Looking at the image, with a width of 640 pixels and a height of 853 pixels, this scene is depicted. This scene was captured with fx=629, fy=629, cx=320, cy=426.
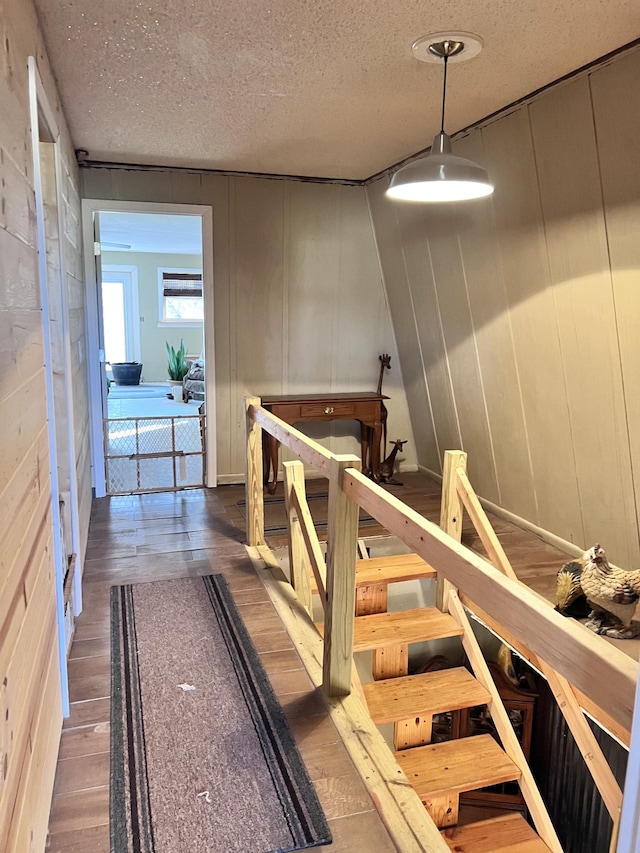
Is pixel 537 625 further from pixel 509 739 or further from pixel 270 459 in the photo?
pixel 270 459

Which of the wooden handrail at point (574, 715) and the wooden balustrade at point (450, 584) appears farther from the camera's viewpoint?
the wooden handrail at point (574, 715)

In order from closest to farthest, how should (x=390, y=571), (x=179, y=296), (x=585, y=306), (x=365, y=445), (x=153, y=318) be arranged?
1. (x=585, y=306)
2. (x=390, y=571)
3. (x=365, y=445)
4. (x=153, y=318)
5. (x=179, y=296)

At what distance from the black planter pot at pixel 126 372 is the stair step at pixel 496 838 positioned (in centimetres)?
935

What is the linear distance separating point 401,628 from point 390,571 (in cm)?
32

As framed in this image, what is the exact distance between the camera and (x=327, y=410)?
4.49 metres

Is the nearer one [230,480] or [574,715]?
[574,715]

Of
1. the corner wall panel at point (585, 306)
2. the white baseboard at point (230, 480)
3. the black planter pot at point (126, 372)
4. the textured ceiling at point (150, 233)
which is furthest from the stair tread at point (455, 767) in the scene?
the black planter pot at point (126, 372)

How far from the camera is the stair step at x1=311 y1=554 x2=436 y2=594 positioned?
2.99 metres

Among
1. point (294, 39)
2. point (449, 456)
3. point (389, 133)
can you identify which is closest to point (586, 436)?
point (449, 456)

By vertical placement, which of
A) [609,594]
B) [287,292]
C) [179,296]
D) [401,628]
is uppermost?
[179,296]

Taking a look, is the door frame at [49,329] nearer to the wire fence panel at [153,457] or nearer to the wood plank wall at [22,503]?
the wood plank wall at [22,503]

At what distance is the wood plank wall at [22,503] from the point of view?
1182 mm

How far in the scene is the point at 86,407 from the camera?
4082mm

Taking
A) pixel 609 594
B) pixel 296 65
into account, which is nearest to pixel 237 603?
pixel 609 594
